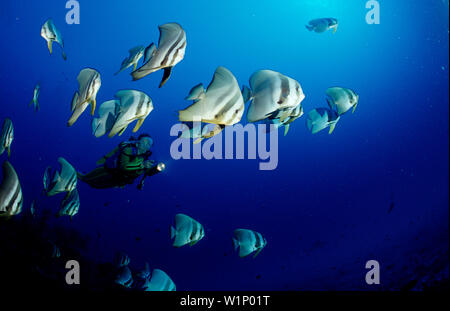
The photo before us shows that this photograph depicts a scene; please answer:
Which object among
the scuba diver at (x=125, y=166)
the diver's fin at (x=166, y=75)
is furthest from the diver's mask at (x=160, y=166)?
the diver's fin at (x=166, y=75)

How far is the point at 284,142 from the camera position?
42.2 metres

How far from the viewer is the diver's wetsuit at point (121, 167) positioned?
239cm

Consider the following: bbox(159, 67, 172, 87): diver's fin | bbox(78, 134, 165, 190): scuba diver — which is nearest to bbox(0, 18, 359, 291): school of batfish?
bbox(159, 67, 172, 87): diver's fin

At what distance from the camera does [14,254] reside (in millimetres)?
7375

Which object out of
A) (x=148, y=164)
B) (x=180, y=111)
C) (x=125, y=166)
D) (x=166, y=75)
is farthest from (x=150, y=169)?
(x=180, y=111)

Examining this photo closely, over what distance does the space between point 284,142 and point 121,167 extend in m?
41.2

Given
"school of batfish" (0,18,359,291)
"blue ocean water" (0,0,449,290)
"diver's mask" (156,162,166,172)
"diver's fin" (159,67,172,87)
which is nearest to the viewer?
"school of batfish" (0,18,359,291)

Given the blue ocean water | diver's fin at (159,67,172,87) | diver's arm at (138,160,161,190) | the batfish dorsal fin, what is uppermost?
the blue ocean water

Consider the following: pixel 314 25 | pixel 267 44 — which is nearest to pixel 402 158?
pixel 267 44

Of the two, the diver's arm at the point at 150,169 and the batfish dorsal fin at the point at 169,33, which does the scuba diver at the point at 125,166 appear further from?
the batfish dorsal fin at the point at 169,33

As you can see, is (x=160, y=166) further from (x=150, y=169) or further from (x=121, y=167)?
(x=121, y=167)

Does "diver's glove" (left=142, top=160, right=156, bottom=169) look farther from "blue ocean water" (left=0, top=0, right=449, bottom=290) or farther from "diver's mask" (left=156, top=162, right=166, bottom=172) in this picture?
"blue ocean water" (left=0, top=0, right=449, bottom=290)

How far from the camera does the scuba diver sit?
2387mm
